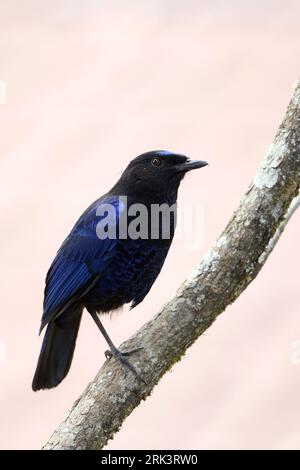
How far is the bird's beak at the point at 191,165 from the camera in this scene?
11.7ft

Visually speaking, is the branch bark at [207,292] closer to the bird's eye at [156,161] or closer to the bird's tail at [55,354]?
the bird's tail at [55,354]

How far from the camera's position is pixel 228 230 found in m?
3.13

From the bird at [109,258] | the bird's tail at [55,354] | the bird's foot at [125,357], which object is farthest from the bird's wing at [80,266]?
the bird's foot at [125,357]

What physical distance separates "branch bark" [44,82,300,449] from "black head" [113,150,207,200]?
0.54 meters

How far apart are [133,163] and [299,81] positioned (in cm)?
91

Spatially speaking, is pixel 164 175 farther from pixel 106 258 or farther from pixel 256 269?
pixel 256 269

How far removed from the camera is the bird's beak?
355 cm

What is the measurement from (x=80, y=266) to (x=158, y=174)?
530 millimetres

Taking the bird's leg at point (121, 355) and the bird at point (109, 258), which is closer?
the bird's leg at point (121, 355)

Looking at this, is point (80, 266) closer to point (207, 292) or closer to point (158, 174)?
point (158, 174)

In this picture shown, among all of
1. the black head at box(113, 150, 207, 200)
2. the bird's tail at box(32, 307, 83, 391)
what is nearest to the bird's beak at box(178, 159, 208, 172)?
the black head at box(113, 150, 207, 200)

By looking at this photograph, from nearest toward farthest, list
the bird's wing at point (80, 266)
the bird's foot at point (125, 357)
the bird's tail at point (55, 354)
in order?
the bird's foot at point (125, 357), the bird's wing at point (80, 266), the bird's tail at point (55, 354)
